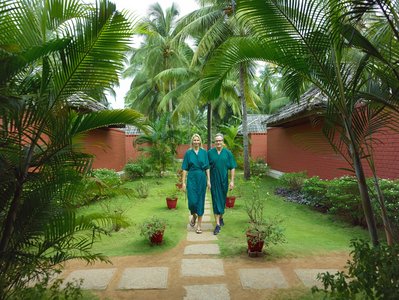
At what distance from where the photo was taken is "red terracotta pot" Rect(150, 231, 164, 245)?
16.6 feet

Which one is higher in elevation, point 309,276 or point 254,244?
point 254,244

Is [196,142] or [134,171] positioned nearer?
[196,142]

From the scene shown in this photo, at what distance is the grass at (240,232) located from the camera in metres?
4.84

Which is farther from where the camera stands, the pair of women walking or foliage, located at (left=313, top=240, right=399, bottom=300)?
the pair of women walking

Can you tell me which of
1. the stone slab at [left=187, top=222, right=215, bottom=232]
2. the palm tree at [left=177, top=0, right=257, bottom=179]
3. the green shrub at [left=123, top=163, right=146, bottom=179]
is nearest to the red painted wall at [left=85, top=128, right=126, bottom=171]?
the green shrub at [left=123, top=163, right=146, bottom=179]

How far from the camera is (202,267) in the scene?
4.09 metres

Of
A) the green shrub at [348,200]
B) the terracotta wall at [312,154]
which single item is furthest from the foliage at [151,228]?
the green shrub at [348,200]

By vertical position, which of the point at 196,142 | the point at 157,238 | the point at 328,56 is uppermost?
the point at 328,56

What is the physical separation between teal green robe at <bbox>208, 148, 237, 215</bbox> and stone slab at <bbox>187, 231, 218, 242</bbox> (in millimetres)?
411

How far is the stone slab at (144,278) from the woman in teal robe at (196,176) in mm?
1887

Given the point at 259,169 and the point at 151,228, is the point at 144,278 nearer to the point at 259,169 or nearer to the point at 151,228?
the point at 151,228

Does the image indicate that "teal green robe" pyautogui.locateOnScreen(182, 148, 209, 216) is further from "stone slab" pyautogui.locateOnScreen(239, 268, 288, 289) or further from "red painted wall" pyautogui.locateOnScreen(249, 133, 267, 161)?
"red painted wall" pyautogui.locateOnScreen(249, 133, 267, 161)

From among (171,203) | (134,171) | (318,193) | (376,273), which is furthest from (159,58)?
(376,273)

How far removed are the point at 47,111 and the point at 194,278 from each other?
2442mm
